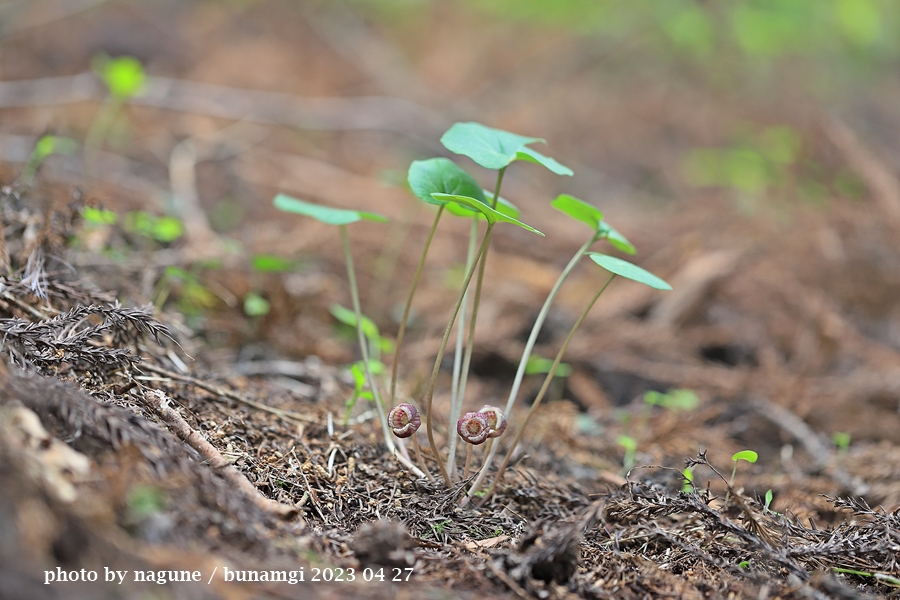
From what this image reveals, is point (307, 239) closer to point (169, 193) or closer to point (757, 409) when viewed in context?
point (169, 193)

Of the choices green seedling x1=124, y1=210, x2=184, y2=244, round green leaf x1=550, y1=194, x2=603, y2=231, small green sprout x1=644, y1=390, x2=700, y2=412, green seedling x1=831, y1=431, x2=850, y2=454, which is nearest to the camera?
round green leaf x1=550, y1=194, x2=603, y2=231

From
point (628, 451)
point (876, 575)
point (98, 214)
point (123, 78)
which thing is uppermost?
point (123, 78)

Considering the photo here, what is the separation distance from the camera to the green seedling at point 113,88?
3410mm

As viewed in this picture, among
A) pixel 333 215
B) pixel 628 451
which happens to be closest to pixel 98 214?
pixel 333 215

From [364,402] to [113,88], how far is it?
262 cm

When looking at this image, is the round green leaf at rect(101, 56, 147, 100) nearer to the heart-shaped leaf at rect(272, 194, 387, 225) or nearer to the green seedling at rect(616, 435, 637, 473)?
the heart-shaped leaf at rect(272, 194, 387, 225)

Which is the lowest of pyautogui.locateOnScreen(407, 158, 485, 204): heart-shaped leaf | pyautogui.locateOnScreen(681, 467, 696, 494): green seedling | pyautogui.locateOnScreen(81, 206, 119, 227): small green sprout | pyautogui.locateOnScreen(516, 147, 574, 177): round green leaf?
pyautogui.locateOnScreen(681, 467, 696, 494): green seedling

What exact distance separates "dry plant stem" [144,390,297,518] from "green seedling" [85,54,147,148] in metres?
2.62

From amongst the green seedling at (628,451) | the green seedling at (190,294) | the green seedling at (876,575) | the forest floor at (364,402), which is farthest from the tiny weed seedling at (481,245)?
the green seedling at (190,294)

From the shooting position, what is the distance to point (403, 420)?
153 cm

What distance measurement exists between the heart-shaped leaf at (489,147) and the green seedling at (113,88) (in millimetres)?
2668

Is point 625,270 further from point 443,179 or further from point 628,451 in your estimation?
point 628,451

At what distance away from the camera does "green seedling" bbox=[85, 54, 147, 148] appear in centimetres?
341

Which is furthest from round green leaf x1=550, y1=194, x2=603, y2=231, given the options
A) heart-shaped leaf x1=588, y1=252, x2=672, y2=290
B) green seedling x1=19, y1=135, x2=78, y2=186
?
green seedling x1=19, y1=135, x2=78, y2=186
